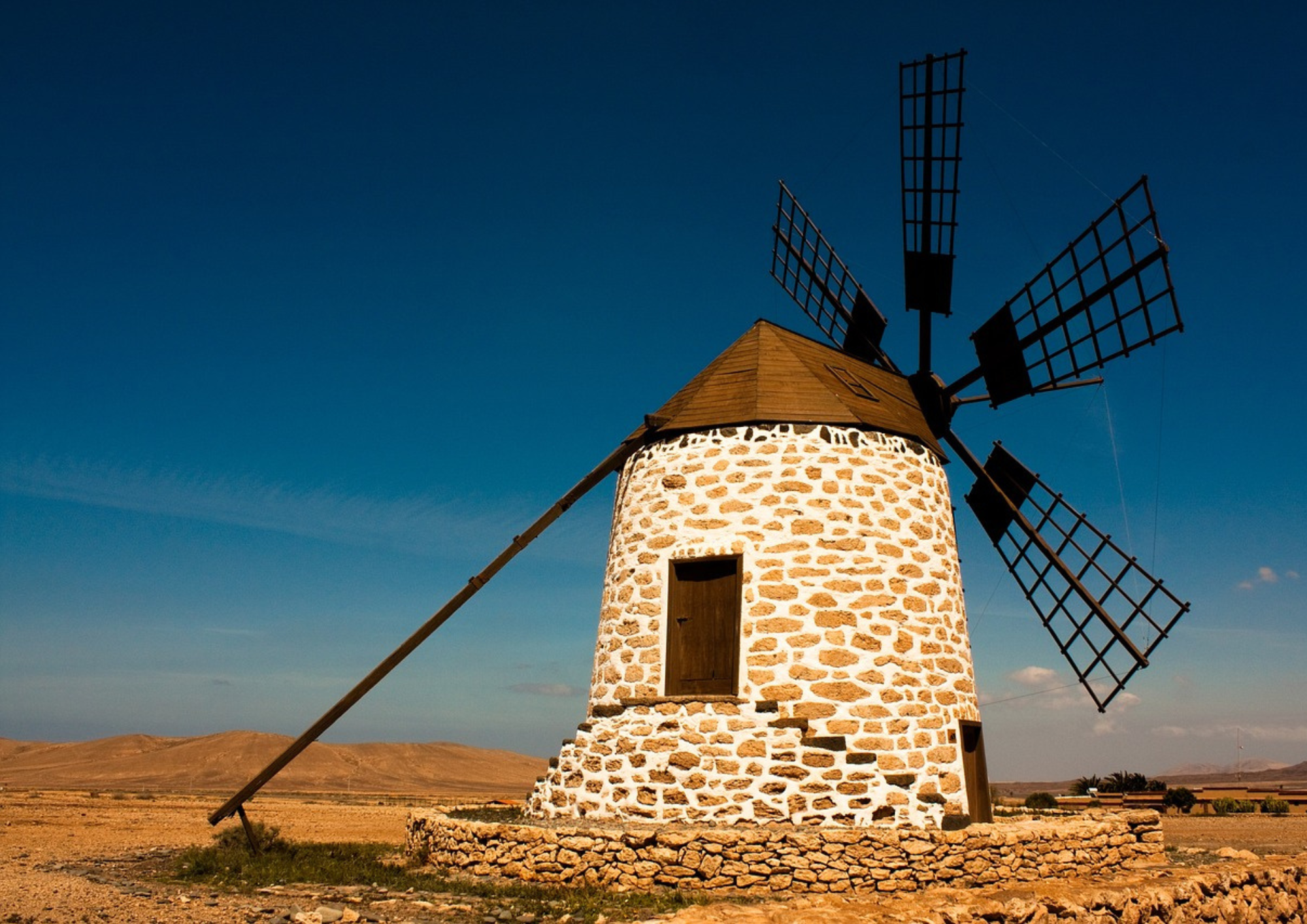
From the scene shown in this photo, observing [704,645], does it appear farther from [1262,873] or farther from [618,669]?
[1262,873]

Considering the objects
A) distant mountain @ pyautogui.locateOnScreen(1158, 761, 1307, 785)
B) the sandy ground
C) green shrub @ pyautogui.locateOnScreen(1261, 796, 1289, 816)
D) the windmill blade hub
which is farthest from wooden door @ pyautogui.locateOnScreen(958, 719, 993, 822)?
distant mountain @ pyautogui.locateOnScreen(1158, 761, 1307, 785)

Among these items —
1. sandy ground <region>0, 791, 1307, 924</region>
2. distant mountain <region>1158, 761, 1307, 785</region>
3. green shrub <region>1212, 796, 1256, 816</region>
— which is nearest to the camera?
sandy ground <region>0, 791, 1307, 924</region>

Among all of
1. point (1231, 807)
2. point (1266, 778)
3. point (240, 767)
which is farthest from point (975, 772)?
point (1266, 778)

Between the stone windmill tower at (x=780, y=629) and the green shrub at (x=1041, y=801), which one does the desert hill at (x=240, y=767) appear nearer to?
the green shrub at (x=1041, y=801)

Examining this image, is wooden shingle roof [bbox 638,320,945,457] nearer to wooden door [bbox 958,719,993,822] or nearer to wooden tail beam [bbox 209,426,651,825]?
wooden tail beam [bbox 209,426,651,825]

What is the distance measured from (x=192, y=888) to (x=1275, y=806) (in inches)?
1222

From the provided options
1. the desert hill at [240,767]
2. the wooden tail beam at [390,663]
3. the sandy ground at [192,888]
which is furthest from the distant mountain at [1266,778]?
the wooden tail beam at [390,663]

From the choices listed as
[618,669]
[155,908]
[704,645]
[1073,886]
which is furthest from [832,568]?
[155,908]

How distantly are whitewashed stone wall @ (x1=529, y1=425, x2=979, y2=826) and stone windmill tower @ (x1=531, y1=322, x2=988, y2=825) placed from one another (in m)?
0.02

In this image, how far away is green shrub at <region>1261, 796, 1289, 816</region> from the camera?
1091 inches

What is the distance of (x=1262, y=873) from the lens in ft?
35.2

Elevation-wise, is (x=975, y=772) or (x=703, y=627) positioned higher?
(x=703, y=627)

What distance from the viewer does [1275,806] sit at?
28.4 meters

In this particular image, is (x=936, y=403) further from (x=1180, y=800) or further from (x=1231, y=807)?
(x=1231, y=807)
